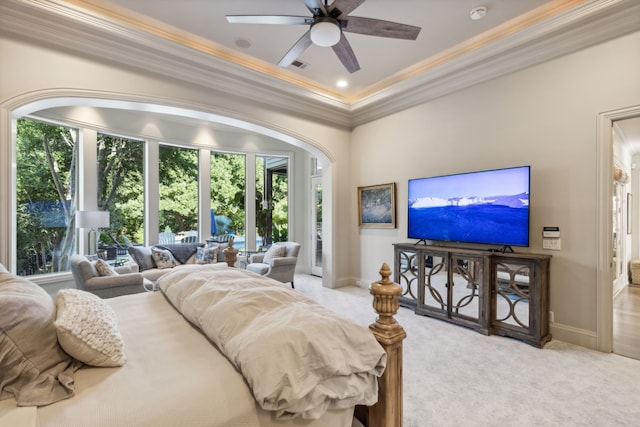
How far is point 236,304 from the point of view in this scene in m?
1.49

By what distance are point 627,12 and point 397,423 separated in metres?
3.85

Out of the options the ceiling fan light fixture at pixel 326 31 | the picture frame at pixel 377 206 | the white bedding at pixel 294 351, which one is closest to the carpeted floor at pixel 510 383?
the white bedding at pixel 294 351

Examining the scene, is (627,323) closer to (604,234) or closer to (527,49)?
(604,234)

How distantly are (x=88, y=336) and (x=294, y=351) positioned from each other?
0.85m

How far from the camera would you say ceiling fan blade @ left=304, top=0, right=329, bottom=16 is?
2297mm

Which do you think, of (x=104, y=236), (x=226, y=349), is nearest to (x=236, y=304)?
(x=226, y=349)

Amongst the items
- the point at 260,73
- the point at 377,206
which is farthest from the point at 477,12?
the point at 377,206

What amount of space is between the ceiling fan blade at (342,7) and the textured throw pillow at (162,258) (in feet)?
14.5

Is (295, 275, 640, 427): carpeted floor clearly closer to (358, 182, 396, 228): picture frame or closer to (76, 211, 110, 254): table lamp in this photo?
(358, 182, 396, 228): picture frame

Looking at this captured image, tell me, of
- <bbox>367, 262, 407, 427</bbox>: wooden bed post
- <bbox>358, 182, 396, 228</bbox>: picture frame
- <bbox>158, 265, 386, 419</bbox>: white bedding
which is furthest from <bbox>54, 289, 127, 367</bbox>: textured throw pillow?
<bbox>358, 182, 396, 228</bbox>: picture frame

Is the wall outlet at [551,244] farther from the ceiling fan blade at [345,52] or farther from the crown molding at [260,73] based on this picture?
the ceiling fan blade at [345,52]

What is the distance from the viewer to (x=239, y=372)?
116 cm

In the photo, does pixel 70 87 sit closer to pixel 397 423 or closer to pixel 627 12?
pixel 397 423

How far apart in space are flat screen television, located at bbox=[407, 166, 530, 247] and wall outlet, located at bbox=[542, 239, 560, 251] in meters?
0.25
